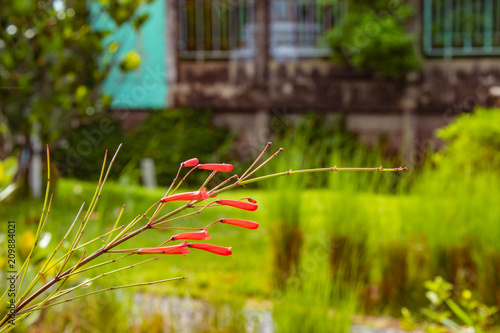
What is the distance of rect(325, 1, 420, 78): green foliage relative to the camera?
28.5 ft

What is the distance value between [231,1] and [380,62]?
108 inches

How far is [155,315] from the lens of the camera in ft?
9.27

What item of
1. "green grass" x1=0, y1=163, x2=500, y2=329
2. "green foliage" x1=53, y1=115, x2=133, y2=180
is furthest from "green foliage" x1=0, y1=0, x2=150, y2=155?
"green foliage" x1=53, y1=115, x2=133, y2=180

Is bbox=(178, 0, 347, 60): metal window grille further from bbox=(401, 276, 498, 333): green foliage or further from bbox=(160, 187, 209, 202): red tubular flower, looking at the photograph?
bbox=(160, 187, 209, 202): red tubular flower

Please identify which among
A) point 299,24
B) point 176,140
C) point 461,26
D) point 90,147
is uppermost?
point 299,24

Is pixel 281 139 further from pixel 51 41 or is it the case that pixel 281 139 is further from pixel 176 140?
pixel 51 41

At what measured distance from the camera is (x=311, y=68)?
9.44 m

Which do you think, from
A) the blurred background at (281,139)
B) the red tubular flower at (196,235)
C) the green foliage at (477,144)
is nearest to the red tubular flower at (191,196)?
the red tubular flower at (196,235)

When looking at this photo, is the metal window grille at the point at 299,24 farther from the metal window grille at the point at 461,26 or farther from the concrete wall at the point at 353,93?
the metal window grille at the point at 461,26

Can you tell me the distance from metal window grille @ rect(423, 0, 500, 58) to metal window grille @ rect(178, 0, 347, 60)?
4.65 ft

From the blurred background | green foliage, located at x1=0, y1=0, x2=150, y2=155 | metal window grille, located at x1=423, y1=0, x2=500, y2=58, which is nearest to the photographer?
green foliage, located at x1=0, y1=0, x2=150, y2=155

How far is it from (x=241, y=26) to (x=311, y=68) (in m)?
1.52

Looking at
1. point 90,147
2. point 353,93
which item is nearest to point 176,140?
point 90,147

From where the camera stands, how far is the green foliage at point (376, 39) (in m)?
8.69
